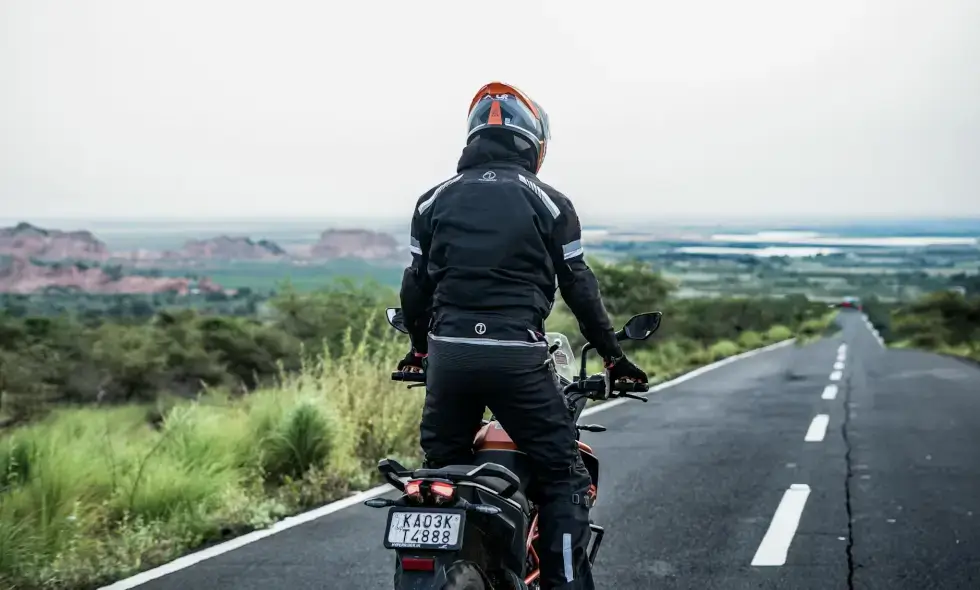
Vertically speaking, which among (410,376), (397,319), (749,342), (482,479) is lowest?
(749,342)

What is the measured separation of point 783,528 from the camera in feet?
24.1

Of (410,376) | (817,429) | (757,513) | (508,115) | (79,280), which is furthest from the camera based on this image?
(79,280)

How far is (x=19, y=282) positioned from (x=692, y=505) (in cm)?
1907

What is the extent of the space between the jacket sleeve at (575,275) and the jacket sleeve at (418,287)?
0.53 m

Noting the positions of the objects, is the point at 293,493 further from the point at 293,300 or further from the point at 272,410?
the point at 293,300

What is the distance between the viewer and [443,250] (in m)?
4.04

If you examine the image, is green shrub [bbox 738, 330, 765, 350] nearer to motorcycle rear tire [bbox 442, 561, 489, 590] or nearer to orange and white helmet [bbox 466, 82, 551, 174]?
orange and white helmet [bbox 466, 82, 551, 174]

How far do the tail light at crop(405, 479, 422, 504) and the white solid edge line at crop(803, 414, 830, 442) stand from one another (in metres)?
Result: 8.93

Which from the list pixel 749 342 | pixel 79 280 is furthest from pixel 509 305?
pixel 749 342

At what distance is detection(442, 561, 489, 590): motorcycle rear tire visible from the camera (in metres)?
3.48

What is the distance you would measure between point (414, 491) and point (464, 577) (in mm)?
312

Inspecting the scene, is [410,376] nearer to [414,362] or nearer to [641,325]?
[414,362]

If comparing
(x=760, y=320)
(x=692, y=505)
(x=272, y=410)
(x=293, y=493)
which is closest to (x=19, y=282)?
(x=272, y=410)

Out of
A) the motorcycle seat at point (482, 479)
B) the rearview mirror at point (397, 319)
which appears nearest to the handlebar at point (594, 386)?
the motorcycle seat at point (482, 479)
